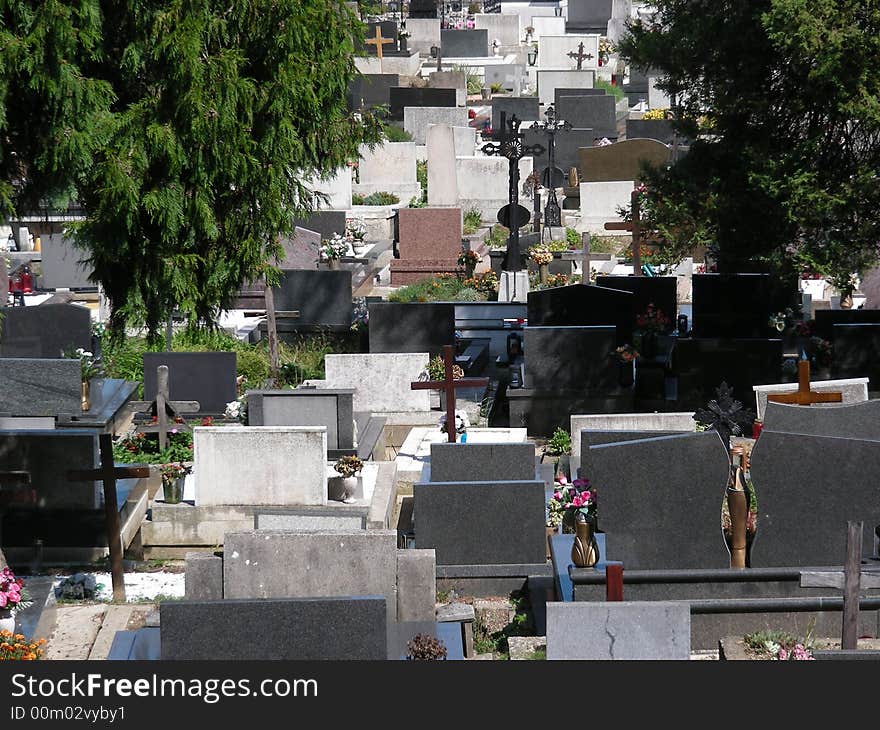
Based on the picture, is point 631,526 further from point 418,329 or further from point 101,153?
point 418,329

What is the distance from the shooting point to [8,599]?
29.9ft

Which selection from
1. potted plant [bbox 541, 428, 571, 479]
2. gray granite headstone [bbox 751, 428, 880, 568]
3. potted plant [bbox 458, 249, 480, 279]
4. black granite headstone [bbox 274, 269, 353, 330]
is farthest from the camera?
potted plant [bbox 458, 249, 480, 279]

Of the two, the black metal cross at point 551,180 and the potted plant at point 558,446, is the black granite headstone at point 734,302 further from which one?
the black metal cross at point 551,180

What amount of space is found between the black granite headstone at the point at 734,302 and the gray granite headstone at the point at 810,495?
6954 millimetres

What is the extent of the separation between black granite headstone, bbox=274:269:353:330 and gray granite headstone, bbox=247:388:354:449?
4213mm

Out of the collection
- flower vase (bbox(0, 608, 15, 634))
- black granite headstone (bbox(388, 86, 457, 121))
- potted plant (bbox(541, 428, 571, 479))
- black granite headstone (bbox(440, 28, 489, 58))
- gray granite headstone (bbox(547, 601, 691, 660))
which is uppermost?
black granite headstone (bbox(440, 28, 489, 58))

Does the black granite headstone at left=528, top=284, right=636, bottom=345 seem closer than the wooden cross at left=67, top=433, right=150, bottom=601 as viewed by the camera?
No

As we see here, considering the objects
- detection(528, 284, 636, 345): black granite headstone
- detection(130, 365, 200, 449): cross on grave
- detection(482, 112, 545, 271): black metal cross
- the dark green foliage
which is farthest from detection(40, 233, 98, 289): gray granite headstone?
the dark green foliage

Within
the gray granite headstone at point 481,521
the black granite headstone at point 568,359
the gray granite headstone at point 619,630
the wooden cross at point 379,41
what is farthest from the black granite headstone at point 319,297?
the wooden cross at point 379,41

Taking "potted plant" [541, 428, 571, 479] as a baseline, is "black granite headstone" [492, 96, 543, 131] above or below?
above

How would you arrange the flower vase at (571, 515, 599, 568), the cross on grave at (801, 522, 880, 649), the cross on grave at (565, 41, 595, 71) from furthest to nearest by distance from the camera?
the cross on grave at (565, 41, 595, 71) → the flower vase at (571, 515, 599, 568) → the cross on grave at (801, 522, 880, 649)

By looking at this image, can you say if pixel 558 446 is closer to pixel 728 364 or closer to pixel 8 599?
pixel 728 364

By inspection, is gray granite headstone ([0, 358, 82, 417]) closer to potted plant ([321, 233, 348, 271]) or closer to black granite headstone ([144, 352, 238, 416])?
black granite headstone ([144, 352, 238, 416])

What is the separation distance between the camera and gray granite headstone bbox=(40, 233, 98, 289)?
839 inches
